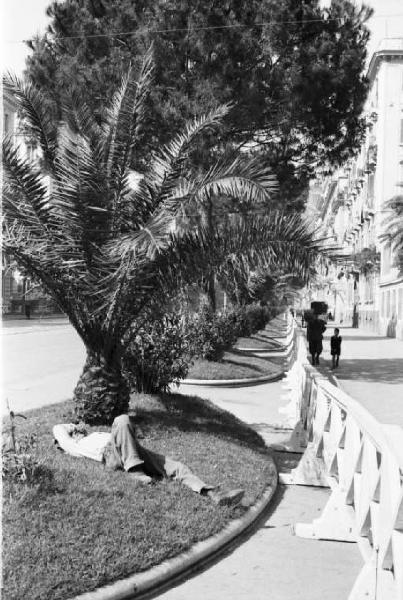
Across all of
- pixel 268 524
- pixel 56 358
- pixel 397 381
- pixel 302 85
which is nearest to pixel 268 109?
pixel 302 85

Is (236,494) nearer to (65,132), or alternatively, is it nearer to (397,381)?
(65,132)

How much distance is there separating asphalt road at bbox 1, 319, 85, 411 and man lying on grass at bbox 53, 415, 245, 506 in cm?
503

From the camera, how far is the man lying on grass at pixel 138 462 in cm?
655

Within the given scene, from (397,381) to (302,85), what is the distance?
7.37 meters

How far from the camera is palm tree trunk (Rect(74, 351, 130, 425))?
8664 mm

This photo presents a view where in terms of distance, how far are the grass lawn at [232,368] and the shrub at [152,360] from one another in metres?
5.09

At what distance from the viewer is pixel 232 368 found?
18.4 metres

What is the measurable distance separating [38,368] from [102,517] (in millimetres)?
13636

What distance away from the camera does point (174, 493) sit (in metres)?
6.40

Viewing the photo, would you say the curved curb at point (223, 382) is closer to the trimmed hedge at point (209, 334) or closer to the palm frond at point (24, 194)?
the trimmed hedge at point (209, 334)

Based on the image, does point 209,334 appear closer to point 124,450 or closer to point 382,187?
point 124,450

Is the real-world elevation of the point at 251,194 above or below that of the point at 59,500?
above

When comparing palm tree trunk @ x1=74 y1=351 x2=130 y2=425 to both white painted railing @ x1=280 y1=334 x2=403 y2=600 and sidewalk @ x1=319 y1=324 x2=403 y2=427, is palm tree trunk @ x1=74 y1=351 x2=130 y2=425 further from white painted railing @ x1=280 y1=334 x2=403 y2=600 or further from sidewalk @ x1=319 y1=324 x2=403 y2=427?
sidewalk @ x1=319 y1=324 x2=403 y2=427

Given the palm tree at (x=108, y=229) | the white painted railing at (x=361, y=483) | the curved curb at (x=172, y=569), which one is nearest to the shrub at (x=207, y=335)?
the palm tree at (x=108, y=229)
